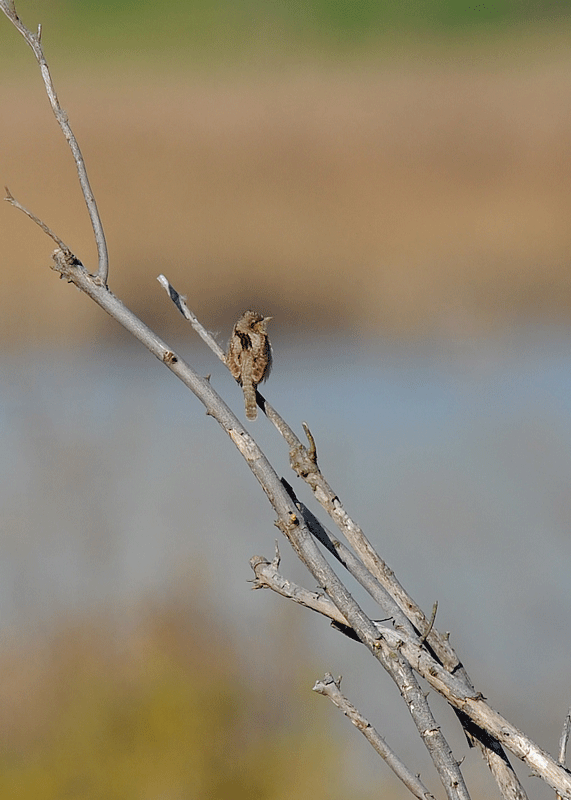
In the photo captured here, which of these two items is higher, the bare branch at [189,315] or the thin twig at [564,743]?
the bare branch at [189,315]

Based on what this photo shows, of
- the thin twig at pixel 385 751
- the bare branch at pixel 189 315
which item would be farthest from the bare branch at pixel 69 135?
the thin twig at pixel 385 751

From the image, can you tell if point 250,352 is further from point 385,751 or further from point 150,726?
point 150,726

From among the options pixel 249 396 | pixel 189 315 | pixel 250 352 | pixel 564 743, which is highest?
pixel 250 352

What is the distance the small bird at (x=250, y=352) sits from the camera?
9.16 feet

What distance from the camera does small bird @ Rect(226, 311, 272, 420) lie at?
2.79m

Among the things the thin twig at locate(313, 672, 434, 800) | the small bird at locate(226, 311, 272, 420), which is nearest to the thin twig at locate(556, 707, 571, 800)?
the thin twig at locate(313, 672, 434, 800)

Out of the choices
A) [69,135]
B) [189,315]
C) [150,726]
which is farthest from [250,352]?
[150,726]

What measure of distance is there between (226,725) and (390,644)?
3.54 m

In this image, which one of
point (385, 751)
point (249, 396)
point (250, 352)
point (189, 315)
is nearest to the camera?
point (385, 751)

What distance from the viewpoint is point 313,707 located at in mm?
4645

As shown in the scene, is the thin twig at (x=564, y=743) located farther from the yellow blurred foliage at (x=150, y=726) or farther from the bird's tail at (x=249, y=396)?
the yellow blurred foliage at (x=150, y=726)

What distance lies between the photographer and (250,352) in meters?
2.88

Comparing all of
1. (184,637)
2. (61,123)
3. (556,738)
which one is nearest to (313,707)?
(184,637)

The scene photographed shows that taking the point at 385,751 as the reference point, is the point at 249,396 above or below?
above
